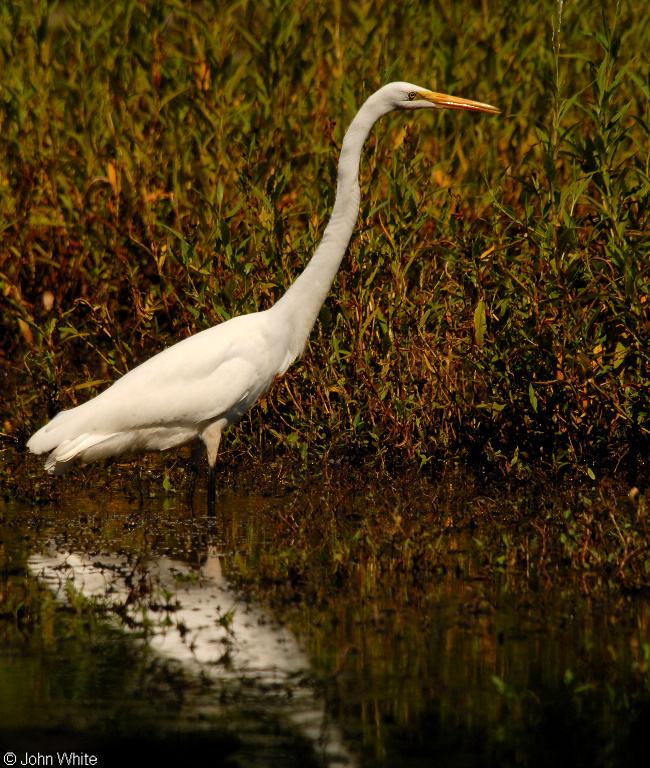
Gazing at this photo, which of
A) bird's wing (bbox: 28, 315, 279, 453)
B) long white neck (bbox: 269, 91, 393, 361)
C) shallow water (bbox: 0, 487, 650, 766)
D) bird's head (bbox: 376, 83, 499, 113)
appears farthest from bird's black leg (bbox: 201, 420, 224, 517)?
bird's head (bbox: 376, 83, 499, 113)

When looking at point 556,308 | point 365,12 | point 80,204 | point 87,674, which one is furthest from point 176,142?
point 87,674

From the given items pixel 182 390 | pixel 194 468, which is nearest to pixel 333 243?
pixel 182 390

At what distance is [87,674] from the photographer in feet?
11.7

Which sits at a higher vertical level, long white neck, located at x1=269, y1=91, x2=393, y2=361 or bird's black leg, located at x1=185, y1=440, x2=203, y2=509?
long white neck, located at x1=269, y1=91, x2=393, y2=361

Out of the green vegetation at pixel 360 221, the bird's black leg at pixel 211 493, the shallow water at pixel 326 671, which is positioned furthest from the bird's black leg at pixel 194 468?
the shallow water at pixel 326 671

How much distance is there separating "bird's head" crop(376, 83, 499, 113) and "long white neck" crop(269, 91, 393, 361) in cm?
4

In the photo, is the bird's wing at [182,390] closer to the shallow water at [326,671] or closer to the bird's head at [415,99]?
the shallow water at [326,671]

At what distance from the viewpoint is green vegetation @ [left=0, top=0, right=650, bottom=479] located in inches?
229

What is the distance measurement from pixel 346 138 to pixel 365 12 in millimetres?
3429

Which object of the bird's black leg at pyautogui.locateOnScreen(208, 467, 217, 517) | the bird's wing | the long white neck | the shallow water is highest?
the long white neck

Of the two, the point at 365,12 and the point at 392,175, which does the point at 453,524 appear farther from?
the point at 365,12

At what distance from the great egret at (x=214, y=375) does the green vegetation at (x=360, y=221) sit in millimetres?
565

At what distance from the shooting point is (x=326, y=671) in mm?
3549

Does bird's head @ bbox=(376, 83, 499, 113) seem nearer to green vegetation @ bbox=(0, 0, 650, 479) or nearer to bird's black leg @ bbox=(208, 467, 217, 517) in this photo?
green vegetation @ bbox=(0, 0, 650, 479)
